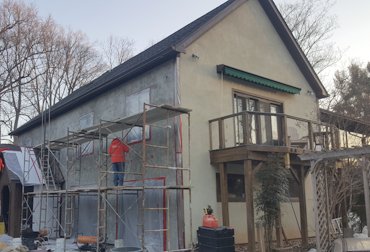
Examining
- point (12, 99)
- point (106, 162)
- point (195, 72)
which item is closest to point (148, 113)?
point (195, 72)

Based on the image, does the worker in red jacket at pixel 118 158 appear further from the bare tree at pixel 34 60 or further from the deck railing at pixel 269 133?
the bare tree at pixel 34 60

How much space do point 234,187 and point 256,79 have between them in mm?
3972

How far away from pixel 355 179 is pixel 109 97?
9.29 metres

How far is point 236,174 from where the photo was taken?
42.2 ft

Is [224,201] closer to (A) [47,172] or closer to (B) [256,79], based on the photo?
(B) [256,79]

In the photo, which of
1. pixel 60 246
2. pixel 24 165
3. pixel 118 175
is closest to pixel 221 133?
pixel 118 175

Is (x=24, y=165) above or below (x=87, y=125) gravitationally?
below

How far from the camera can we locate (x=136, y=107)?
13.3 m

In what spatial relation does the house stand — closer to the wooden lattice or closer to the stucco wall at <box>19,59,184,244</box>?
the stucco wall at <box>19,59,184,244</box>

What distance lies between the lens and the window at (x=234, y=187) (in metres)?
12.4

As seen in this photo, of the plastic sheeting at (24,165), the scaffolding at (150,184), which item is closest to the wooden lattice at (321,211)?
the scaffolding at (150,184)

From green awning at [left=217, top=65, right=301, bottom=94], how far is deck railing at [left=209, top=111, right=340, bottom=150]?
123cm

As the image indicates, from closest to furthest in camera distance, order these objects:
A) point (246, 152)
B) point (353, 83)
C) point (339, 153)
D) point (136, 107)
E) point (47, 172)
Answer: point (339, 153)
point (246, 152)
point (136, 107)
point (47, 172)
point (353, 83)

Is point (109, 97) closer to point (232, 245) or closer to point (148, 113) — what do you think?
point (148, 113)
